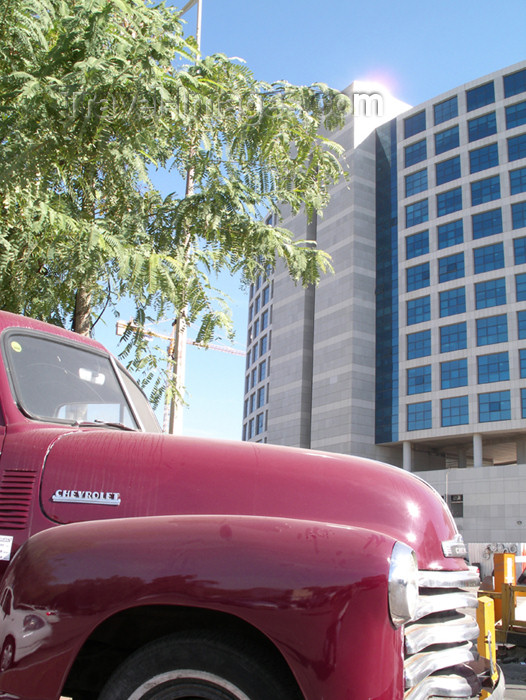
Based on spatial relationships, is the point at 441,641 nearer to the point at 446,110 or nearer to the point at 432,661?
the point at 432,661

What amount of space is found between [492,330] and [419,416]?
11266 millimetres

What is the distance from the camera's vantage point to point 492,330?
57531 mm

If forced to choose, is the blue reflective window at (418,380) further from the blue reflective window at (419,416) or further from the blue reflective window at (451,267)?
the blue reflective window at (451,267)

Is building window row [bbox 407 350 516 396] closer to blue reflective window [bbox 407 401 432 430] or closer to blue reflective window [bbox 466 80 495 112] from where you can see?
blue reflective window [bbox 407 401 432 430]

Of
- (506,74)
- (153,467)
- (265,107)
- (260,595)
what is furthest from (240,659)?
(506,74)

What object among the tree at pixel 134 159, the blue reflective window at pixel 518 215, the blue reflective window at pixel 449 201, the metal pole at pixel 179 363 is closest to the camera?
the tree at pixel 134 159

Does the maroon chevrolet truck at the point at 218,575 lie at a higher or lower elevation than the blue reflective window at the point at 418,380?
lower

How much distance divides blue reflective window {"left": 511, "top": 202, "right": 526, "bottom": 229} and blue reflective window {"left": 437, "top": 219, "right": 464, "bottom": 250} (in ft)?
17.0

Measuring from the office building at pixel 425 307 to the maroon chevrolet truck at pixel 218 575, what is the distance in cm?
5594

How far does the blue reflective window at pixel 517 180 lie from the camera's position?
58.2 m

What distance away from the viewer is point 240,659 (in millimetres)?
2236

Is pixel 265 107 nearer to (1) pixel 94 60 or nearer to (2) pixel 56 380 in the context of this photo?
(1) pixel 94 60

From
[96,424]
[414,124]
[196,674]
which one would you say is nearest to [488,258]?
[414,124]

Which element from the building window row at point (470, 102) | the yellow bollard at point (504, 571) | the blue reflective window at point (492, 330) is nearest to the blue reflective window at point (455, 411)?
the blue reflective window at point (492, 330)
